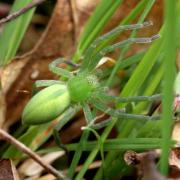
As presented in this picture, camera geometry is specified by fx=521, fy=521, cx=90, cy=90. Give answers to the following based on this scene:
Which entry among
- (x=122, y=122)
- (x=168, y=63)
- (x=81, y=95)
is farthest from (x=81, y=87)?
(x=168, y=63)

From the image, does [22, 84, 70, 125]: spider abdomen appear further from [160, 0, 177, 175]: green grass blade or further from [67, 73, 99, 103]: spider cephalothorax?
[160, 0, 177, 175]: green grass blade

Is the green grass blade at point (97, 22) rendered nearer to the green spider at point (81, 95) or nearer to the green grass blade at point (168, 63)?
the green spider at point (81, 95)

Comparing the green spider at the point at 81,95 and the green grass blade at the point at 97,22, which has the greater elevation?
the green grass blade at the point at 97,22

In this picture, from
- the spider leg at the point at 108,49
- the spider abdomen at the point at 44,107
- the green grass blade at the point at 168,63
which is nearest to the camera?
the green grass blade at the point at 168,63

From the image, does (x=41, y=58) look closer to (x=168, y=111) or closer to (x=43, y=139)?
(x=43, y=139)

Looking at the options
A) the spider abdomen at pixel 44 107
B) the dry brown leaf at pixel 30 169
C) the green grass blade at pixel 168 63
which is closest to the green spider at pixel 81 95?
the spider abdomen at pixel 44 107

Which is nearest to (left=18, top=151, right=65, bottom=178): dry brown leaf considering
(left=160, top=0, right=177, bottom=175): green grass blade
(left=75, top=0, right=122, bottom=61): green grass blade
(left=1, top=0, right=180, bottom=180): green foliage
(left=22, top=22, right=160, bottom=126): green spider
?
(left=1, top=0, right=180, bottom=180): green foliage

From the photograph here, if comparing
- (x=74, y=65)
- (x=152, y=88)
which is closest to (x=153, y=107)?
(x=152, y=88)
